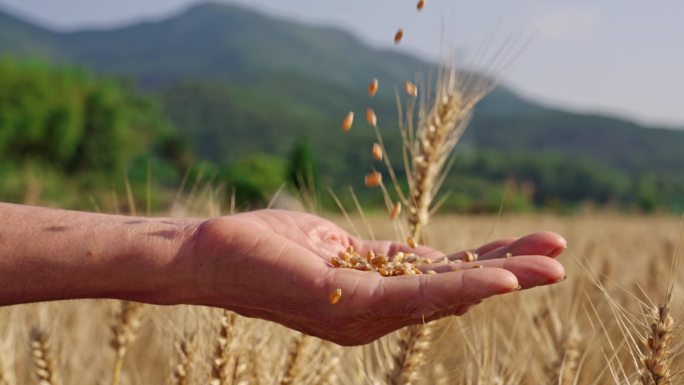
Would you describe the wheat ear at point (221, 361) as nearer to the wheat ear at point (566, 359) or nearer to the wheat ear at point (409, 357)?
the wheat ear at point (409, 357)

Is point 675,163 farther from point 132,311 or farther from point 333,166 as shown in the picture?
point 132,311

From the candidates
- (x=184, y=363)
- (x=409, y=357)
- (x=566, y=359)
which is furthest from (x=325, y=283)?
(x=566, y=359)

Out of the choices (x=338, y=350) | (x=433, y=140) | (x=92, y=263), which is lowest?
(x=338, y=350)

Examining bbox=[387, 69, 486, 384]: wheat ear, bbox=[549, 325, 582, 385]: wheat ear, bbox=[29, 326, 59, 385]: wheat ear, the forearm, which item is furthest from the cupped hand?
bbox=[29, 326, 59, 385]: wheat ear

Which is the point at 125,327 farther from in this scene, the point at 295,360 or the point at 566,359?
the point at 566,359

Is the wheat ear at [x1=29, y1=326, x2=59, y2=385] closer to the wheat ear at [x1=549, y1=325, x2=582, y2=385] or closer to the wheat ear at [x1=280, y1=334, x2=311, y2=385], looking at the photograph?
the wheat ear at [x1=280, y1=334, x2=311, y2=385]

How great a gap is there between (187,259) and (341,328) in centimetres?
38

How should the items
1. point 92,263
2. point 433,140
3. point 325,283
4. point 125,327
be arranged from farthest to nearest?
point 125,327, point 433,140, point 92,263, point 325,283

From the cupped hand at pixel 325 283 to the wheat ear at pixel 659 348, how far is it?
192 millimetres

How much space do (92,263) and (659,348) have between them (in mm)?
1201

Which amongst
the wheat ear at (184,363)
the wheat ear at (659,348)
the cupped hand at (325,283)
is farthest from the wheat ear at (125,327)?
the wheat ear at (659,348)

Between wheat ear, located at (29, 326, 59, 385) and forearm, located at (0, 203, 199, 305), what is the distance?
1.24 ft

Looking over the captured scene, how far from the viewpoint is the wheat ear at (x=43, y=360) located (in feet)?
6.90

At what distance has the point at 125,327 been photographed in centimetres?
233
